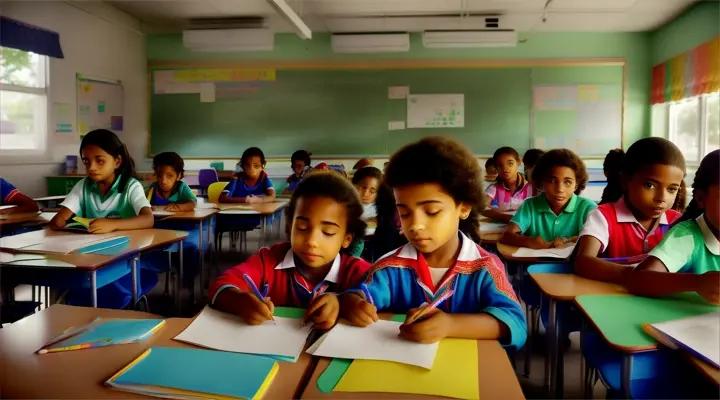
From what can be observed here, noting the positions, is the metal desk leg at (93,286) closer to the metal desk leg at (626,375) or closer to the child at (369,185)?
the child at (369,185)

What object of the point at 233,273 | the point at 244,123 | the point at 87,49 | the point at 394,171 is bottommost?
the point at 233,273

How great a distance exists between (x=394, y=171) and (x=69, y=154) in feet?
18.0

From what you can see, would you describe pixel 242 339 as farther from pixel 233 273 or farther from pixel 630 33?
pixel 630 33

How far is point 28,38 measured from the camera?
190 inches

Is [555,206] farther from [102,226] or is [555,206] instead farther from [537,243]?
[102,226]

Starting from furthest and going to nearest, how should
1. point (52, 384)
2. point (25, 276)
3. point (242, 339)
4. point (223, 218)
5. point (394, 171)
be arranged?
point (223, 218) < point (25, 276) < point (394, 171) < point (242, 339) < point (52, 384)

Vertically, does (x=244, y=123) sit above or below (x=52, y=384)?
above

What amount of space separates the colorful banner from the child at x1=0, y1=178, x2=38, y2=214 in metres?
5.72

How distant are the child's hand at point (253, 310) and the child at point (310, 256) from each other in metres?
0.02

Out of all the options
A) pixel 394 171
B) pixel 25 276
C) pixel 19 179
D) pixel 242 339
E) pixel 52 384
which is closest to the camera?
pixel 52 384

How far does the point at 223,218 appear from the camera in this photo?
4145mm

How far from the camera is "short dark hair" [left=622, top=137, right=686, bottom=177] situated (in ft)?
A: 5.05

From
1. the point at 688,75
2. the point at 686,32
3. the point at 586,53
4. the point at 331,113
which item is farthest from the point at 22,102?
the point at 686,32

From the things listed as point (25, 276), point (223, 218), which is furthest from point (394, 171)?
point (223, 218)
